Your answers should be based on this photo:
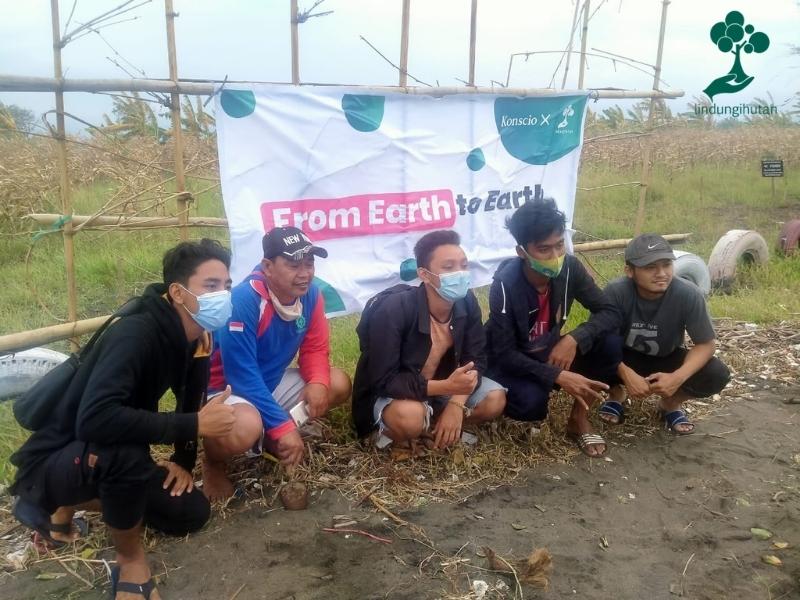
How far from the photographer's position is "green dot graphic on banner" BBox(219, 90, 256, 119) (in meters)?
3.40

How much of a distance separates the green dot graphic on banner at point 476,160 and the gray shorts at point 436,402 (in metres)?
1.71

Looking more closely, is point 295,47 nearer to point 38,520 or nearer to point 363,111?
point 363,111

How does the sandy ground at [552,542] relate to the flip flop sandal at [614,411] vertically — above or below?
below

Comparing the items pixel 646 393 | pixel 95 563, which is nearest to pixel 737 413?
pixel 646 393

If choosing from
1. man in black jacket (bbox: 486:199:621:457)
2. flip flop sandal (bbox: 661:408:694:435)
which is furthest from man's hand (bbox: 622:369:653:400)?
flip flop sandal (bbox: 661:408:694:435)

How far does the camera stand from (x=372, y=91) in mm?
3891

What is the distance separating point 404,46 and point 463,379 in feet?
7.22

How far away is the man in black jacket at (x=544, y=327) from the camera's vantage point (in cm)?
326

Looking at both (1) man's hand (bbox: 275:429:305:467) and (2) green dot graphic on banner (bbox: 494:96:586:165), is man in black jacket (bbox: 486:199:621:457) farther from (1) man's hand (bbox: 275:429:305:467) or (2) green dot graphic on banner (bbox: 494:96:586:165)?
(2) green dot graphic on banner (bbox: 494:96:586:165)

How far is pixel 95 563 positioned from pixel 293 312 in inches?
49.5

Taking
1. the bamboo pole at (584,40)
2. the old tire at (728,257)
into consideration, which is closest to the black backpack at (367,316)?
the bamboo pole at (584,40)

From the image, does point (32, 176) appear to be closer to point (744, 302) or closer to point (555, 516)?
point (555, 516)

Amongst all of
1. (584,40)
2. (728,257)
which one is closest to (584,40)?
(584,40)

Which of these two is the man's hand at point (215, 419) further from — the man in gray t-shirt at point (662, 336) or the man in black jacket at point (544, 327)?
the man in gray t-shirt at point (662, 336)
